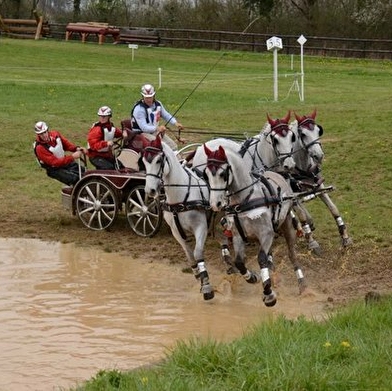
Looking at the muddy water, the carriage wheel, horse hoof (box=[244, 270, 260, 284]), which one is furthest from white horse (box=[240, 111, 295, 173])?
the carriage wheel

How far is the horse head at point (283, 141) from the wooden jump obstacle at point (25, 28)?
41.3 m

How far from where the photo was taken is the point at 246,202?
9.73m

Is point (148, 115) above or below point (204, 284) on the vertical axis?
above

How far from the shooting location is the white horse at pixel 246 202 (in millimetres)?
9305

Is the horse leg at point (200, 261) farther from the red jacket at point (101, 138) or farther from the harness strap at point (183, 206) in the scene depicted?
the red jacket at point (101, 138)

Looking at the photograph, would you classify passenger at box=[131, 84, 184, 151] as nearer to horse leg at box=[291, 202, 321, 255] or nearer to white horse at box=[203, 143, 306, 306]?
horse leg at box=[291, 202, 321, 255]

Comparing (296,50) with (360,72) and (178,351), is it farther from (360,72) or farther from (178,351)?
(178,351)

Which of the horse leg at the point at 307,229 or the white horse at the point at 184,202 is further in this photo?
the horse leg at the point at 307,229

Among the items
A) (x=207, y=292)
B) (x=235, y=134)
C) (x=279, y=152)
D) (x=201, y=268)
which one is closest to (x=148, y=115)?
(x=235, y=134)

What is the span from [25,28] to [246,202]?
43.9 m

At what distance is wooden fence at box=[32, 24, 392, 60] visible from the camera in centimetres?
4816

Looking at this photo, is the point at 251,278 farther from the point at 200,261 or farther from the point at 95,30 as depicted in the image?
the point at 95,30

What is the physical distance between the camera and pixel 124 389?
6.30 m

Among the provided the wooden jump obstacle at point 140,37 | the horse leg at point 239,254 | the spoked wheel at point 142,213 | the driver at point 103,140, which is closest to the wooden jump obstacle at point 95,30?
the wooden jump obstacle at point 140,37
